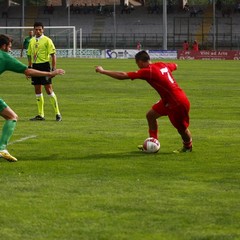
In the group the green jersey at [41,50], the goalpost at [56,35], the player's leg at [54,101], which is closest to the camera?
the player's leg at [54,101]

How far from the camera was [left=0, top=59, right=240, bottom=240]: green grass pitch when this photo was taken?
8.94 meters

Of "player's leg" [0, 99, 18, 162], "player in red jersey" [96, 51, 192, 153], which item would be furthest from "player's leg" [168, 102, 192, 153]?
"player's leg" [0, 99, 18, 162]

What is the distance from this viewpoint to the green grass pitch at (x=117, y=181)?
8.94m

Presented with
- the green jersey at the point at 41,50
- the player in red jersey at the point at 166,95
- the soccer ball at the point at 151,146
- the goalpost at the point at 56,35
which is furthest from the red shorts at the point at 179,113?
the goalpost at the point at 56,35

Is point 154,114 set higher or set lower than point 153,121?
higher

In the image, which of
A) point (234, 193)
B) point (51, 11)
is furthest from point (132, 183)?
point (51, 11)

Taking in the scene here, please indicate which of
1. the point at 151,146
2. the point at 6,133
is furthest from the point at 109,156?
the point at 6,133

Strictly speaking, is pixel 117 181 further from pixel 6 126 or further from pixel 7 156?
pixel 6 126

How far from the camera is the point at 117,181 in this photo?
1173 centimetres

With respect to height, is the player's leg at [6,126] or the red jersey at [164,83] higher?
the red jersey at [164,83]

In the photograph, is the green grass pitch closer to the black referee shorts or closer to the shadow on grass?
the shadow on grass

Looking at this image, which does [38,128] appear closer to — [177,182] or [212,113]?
[212,113]

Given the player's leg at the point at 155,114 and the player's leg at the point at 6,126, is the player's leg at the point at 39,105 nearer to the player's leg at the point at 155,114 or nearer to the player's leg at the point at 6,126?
the player's leg at the point at 155,114

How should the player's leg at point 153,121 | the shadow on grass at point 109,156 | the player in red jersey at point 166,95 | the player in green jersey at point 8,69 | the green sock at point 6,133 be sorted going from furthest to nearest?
1. the player's leg at point 153,121
2. the player in red jersey at point 166,95
3. the shadow on grass at point 109,156
4. the green sock at point 6,133
5. the player in green jersey at point 8,69
